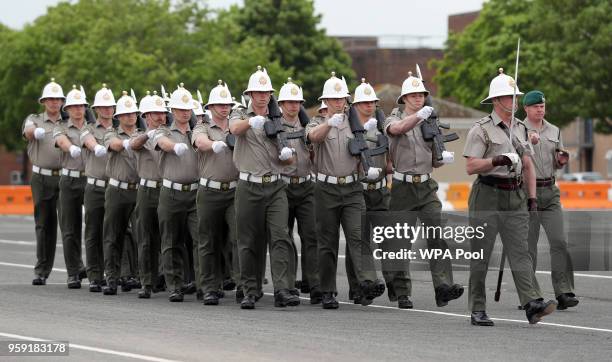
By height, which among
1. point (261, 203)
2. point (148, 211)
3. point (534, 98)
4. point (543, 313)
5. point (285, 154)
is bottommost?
point (543, 313)

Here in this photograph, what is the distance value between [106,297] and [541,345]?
6.37 metres

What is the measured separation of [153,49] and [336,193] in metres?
52.3

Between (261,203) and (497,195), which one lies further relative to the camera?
(261,203)

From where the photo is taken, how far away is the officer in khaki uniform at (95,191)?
18875mm

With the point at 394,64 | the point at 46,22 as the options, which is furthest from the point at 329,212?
the point at 394,64

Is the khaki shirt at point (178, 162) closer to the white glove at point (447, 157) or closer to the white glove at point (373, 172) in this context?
the white glove at point (373, 172)

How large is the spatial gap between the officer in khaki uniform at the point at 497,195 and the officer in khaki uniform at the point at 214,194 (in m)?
3.26

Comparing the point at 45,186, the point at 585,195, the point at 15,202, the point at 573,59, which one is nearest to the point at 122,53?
the point at 573,59

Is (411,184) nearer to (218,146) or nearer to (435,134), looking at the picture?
(435,134)

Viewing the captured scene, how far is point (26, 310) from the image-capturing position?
15.8 m

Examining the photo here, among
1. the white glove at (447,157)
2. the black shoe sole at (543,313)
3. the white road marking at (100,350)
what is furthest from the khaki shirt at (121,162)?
the black shoe sole at (543,313)

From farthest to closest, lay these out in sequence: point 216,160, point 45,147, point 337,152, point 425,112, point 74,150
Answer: point 45,147
point 74,150
point 216,160
point 337,152
point 425,112

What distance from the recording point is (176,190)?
687 inches

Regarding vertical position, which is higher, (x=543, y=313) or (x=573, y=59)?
(x=573, y=59)
